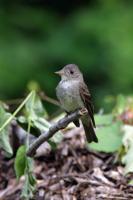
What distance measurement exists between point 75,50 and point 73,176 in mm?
4456

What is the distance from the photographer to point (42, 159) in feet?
21.5

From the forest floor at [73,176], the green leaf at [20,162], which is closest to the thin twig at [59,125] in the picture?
the green leaf at [20,162]

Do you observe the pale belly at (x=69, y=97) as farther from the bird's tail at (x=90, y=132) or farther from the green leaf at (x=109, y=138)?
the green leaf at (x=109, y=138)

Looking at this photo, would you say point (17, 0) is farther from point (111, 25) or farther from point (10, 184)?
point (10, 184)

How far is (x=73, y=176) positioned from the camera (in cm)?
615

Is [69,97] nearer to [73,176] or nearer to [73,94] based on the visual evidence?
[73,94]

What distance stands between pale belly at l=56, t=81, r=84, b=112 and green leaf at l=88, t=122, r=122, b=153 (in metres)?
0.49

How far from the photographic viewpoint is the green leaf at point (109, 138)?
6.21m

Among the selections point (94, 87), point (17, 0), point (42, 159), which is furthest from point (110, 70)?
point (42, 159)

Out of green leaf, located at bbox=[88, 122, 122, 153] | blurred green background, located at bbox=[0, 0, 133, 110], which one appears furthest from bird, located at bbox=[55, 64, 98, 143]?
blurred green background, located at bbox=[0, 0, 133, 110]

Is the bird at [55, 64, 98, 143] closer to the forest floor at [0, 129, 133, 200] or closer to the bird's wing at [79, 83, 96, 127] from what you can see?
the bird's wing at [79, 83, 96, 127]

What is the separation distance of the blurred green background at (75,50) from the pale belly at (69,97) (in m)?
3.69

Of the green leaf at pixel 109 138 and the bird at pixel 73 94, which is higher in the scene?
the bird at pixel 73 94

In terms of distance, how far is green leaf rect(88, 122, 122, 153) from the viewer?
6215 mm
